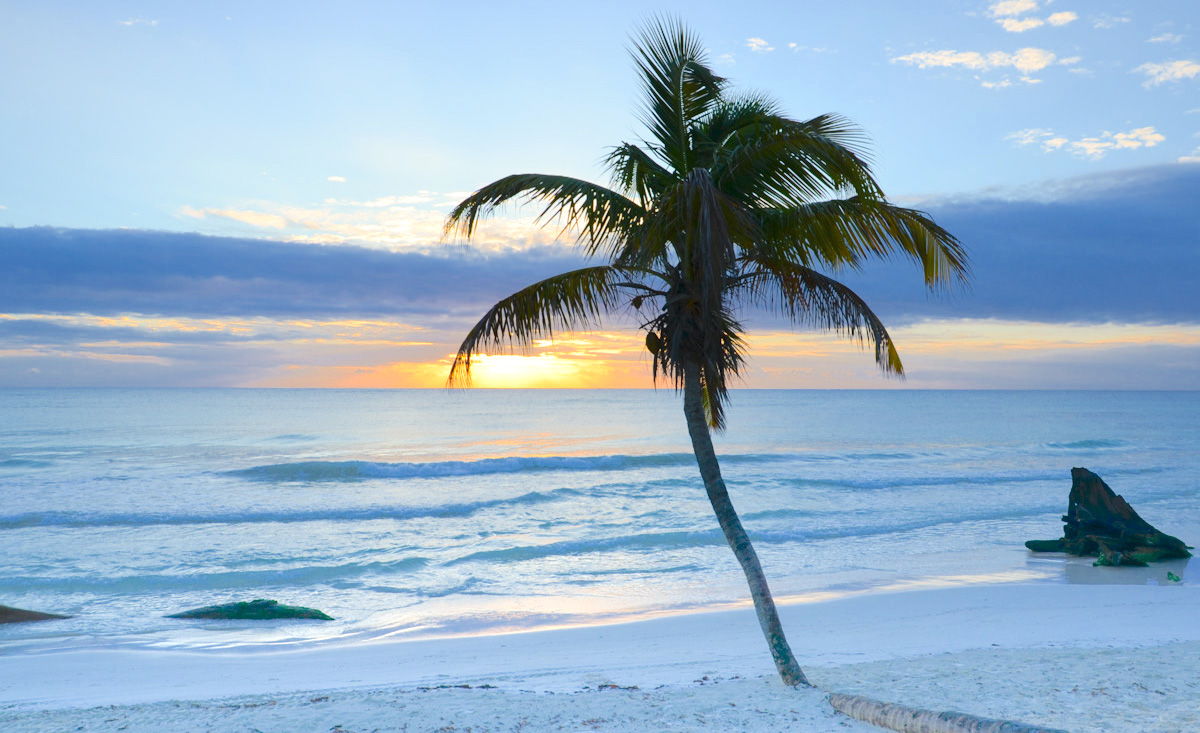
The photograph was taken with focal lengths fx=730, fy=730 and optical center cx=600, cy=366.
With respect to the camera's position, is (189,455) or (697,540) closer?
(697,540)

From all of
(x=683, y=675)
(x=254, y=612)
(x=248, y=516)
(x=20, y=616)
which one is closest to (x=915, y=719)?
(x=683, y=675)

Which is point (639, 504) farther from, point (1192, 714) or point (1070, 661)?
point (1192, 714)

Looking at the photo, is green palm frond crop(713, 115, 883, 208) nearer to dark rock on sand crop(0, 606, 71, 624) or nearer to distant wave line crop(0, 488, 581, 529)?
dark rock on sand crop(0, 606, 71, 624)

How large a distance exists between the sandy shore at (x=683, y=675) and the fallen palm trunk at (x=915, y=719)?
116mm

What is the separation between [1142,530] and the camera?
1392cm

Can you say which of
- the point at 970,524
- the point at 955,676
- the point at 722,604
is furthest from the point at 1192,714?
the point at 970,524

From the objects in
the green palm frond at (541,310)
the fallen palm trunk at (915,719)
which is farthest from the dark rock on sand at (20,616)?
the fallen palm trunk at (915,719)

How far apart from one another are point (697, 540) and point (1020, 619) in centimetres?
780

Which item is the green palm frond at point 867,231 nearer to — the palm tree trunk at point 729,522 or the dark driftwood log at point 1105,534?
the palm tree trunk at point 729,522

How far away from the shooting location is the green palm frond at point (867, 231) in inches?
219

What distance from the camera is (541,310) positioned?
234 inches

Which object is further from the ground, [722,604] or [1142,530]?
[1142,530]

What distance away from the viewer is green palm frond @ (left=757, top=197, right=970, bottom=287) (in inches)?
219

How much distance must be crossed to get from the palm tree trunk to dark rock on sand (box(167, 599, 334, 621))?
7.14 metres
